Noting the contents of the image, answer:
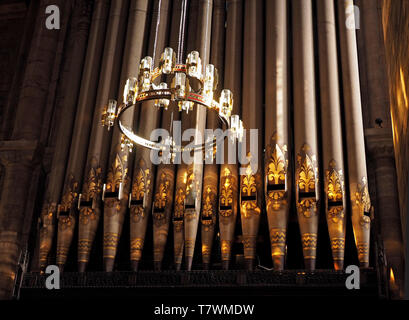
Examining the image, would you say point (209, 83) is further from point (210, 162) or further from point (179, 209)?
point (179, 209)

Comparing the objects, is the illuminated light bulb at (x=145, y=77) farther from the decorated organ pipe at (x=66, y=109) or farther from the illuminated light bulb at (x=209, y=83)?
the decorated organ pipe at (x=66, y=109)

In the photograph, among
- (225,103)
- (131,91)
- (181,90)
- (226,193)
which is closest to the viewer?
(181,90)

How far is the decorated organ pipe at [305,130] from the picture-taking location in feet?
27.3

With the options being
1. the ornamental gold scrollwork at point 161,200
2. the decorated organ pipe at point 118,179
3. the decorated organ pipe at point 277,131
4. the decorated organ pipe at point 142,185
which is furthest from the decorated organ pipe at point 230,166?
the decorated organ pipe at point 118,179

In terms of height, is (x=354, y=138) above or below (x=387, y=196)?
above

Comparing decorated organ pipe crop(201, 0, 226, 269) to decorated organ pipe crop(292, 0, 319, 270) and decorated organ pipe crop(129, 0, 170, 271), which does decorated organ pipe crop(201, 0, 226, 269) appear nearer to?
decorated organ pipe crop(129, 0, 170, 271)

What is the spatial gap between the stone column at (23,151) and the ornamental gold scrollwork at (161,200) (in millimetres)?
2511

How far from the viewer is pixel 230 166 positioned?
9.05 metres

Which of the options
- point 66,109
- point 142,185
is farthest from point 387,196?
point 66,109

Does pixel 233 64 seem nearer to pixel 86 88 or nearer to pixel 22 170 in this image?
pixel 86 88

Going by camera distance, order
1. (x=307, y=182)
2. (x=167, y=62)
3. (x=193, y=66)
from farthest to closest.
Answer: (x=307, y=182) < (x=167, y=62) < (x=193, y=66)

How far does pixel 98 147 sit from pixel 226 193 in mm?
2261

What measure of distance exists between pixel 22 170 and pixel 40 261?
1.94m
